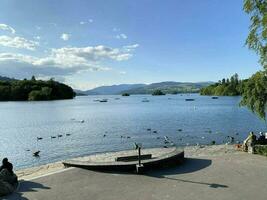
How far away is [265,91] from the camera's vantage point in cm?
2152

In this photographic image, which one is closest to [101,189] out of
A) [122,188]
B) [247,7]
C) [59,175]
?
[122,188]

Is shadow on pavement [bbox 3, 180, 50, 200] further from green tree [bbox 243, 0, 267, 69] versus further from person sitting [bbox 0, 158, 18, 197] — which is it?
green tree [bbox 243, 0, 267, 69]

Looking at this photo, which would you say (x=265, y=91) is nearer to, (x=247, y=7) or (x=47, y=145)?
(x=247, y=7)

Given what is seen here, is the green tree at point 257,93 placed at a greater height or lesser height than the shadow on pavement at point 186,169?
greater

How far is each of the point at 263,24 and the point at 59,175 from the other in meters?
13.9

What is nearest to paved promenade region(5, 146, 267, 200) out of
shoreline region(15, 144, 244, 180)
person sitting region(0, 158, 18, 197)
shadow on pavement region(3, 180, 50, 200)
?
shadow on pavement region(3, 180, 50, 200)

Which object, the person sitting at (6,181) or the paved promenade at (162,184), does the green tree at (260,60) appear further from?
the person sitting at (6,181)

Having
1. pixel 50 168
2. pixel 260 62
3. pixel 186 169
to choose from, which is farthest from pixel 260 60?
pixel 50 168

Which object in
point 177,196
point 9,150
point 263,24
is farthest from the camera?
point 9,150

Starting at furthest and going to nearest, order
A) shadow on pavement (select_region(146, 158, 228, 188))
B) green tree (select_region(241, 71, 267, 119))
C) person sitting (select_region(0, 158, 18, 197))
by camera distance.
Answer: green tree (select_region(241, 71, 267, 119)), shadow on pavement (select_region(146, 158, 228, 188)), person sitting (select_region(0, 158, 18, 197))

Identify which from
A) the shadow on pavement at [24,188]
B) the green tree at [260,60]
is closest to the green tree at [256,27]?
the green tree at [260,60]

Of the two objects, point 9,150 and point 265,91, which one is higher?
point 265,91

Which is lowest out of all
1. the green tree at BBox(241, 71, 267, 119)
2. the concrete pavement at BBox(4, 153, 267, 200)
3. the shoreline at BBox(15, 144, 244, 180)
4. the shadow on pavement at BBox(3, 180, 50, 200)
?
the shoreline at BBox(15, 144, 244, 180)

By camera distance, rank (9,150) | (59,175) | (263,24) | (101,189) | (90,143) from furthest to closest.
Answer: (90,143) < (9,150) < (263,24) < (59,175) < (101,189)
